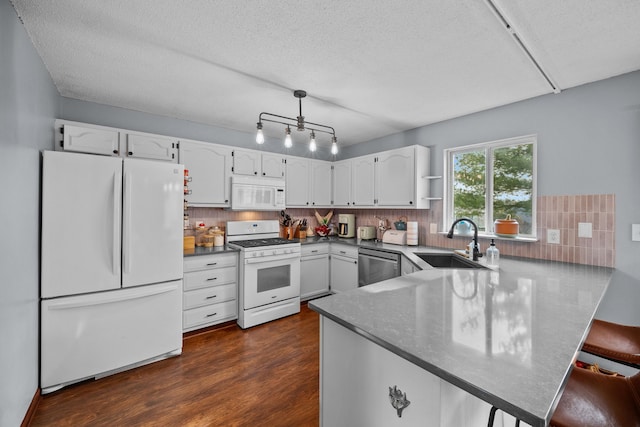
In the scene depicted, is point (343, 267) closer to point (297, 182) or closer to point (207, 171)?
point (297, 182)

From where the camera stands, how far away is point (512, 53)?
1.91 m

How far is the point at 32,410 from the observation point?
70.0 inches

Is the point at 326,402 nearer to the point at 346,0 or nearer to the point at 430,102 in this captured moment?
the point at 346,0

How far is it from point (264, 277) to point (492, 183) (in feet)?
9.21

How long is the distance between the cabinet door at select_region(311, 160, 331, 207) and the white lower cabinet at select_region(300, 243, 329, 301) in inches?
30.7

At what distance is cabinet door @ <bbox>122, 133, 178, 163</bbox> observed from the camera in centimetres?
285

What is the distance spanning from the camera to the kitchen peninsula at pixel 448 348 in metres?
0.71

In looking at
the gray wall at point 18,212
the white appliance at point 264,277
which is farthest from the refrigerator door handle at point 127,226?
the white appliance at point 264,277

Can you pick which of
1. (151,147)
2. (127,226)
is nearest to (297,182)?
(151,147)

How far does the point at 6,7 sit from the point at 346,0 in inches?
69.6

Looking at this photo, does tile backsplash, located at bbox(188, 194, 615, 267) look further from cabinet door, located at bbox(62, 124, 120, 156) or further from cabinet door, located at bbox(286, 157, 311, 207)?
cabinet door, located at bbox(286, 157, 311, 207)

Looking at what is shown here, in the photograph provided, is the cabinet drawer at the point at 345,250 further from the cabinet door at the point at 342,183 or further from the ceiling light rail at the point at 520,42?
the ceiling light rail at the point at 520,42

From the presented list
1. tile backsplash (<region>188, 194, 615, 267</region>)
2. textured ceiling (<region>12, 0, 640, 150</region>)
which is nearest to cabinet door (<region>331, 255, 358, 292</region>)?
tile backsplash (<region>188, 194, 615, 267</region>)

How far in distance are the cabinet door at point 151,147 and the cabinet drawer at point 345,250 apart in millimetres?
2338
